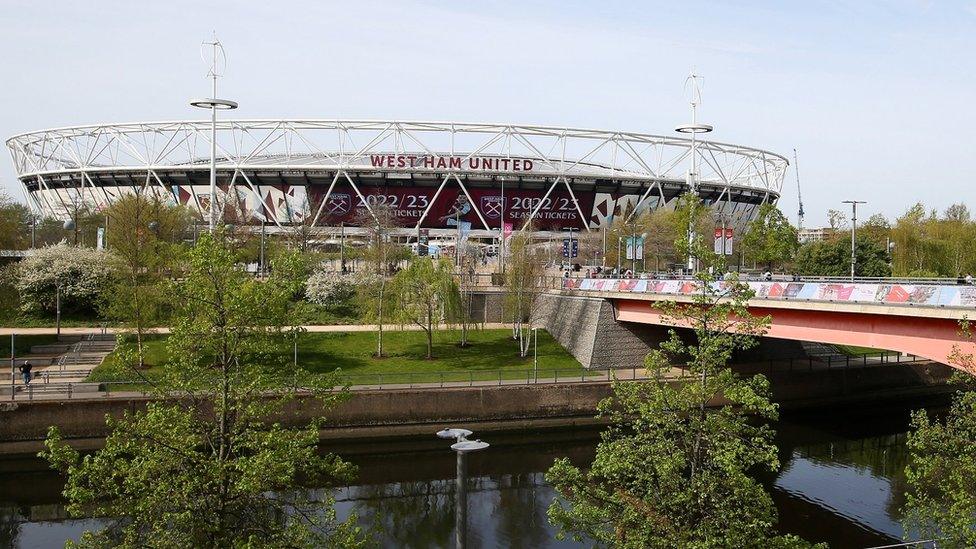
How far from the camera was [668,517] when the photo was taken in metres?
12.2

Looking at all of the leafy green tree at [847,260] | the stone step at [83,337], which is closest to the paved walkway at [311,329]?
the stone step at [83,337]

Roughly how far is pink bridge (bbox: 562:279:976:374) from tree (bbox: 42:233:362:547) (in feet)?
27.0

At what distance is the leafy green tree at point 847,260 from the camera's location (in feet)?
168

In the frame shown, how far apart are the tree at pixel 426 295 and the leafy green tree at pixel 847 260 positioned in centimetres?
2659

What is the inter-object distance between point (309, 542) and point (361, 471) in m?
14.3

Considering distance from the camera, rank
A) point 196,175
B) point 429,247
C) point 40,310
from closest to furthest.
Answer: point 40,310
point 429,247
point 196,175

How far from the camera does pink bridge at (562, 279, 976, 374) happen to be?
67.4ft

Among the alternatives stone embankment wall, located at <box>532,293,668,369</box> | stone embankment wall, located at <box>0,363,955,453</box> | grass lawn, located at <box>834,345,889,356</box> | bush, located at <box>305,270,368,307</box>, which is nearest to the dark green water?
stone embankment wall, located at <box>0,363,955,453</box>

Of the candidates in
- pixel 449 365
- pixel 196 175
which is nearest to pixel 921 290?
pixel 449 365

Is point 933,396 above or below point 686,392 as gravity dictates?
below

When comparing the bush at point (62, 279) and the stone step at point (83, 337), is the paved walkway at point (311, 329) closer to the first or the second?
the stone step at point (83, 337)

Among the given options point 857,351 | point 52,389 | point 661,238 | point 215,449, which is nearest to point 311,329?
point 52,389

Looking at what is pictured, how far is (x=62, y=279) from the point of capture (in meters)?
43.2

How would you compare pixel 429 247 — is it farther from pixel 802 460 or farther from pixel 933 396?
pixel 802 460
